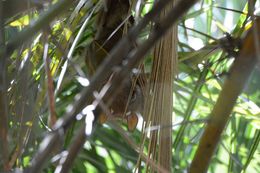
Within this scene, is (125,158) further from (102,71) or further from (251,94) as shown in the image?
(102,71)

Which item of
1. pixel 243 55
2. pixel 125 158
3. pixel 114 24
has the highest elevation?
pixel 114 24

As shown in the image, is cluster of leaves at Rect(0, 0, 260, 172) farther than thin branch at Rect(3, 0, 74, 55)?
Yes

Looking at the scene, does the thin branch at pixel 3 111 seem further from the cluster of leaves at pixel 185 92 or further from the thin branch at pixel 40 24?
the cluster of leaves at pixel 185 92

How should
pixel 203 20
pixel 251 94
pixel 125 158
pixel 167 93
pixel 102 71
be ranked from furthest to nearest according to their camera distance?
1. pixel 203 20
2. pixel 125 158
3. pixel 251 94
4. pixel 167 93
5. pixel 102 71

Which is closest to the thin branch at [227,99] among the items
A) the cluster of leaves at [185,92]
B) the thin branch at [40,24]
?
the thin branch at [40,24]

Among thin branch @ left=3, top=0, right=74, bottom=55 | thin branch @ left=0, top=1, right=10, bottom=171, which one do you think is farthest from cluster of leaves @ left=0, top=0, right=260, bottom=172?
thin branch @ left=3, top=0, right=74, bottom=55

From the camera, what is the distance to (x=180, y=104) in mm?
1056

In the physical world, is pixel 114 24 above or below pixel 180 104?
Result: above

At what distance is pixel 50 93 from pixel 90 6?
1.31ft

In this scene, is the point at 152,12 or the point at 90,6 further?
the point at 90,6

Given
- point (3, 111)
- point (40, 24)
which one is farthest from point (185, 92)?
point (40, 24)

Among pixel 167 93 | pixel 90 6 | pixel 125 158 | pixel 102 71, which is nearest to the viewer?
pixel 102 71

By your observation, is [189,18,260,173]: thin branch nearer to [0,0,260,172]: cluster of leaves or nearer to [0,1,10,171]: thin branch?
[0,1,10,171]: thin branch

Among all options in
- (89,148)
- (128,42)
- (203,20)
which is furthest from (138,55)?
(203,20)
